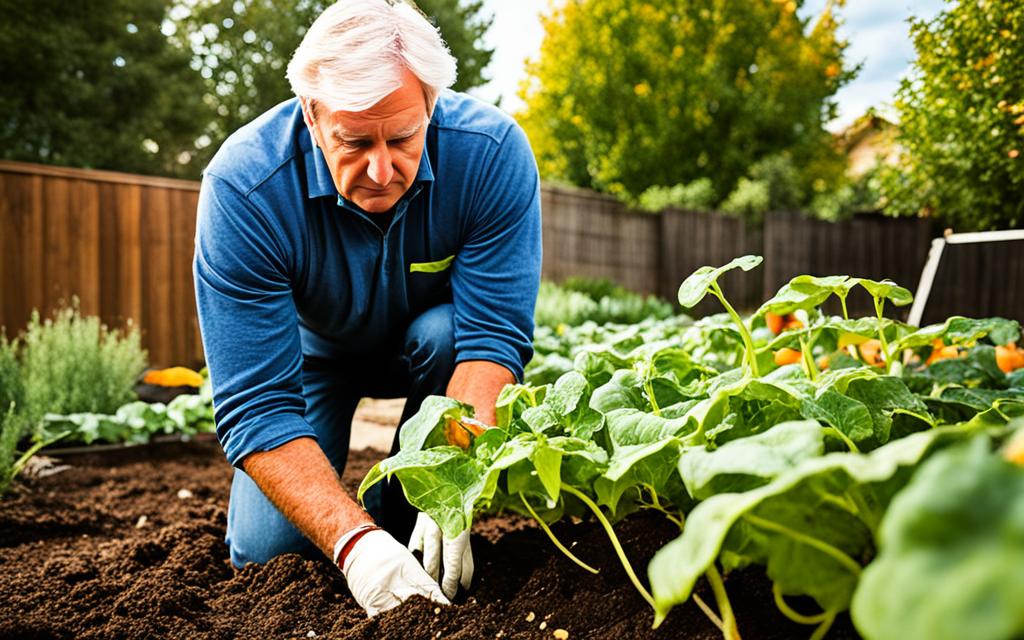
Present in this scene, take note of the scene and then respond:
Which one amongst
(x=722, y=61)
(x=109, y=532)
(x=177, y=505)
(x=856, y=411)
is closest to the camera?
(x=856, y=411)

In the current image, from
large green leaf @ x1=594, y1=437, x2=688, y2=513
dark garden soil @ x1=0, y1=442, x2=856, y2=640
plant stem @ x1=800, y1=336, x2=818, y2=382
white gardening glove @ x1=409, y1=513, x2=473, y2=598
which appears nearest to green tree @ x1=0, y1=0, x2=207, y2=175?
dark garden soil @ x1=0, y1=442, x2=856, y2=640

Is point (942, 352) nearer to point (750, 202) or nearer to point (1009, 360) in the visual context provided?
point (1009, 360)

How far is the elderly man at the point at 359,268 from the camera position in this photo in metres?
1.63

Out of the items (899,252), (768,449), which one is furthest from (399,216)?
(899,252)

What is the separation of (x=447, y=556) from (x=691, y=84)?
17.2 meters

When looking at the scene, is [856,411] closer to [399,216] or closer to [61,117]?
[399,216]

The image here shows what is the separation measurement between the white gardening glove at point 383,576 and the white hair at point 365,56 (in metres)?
0.84

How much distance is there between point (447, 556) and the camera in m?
1.50

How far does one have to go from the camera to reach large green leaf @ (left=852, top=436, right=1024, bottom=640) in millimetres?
452

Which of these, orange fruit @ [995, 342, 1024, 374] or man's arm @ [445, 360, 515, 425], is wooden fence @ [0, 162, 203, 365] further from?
orange fruit @ [995, 342, 1024, 374]

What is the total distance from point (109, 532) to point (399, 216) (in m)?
1.41

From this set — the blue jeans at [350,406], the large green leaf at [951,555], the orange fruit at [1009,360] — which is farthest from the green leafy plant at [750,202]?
the large green leaf at [951,555]

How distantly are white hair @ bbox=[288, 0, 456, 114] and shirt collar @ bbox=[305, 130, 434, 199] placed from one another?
0.16 m

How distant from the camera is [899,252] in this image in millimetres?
12984
